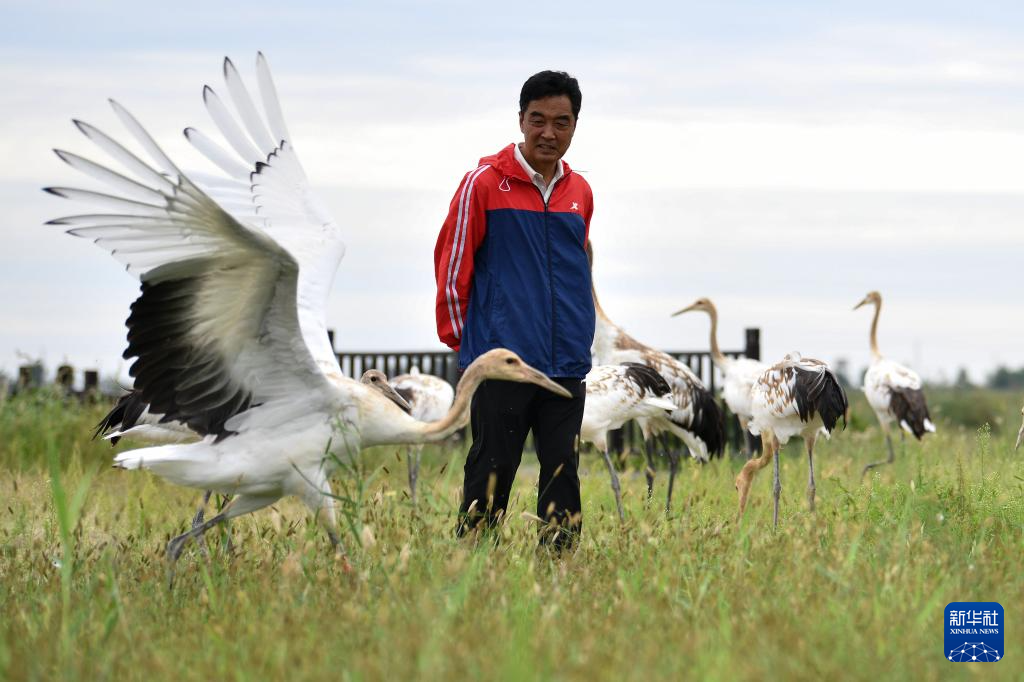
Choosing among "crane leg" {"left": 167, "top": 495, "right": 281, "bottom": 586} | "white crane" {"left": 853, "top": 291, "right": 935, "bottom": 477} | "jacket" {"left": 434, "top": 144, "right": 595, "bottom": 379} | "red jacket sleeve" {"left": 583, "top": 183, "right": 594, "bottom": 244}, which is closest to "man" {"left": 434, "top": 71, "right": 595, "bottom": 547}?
"jacket" {"left": 434, "top": 144, "right": 595, "bottom": 379}

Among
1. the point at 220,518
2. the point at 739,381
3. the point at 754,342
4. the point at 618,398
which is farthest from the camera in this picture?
the point at 754,342

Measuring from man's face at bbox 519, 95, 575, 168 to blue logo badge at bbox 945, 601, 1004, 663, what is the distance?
2.79m

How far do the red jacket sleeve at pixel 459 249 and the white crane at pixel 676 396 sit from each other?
5463mm

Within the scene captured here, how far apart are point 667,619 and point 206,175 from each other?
436cm

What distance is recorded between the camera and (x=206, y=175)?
7.69 metres

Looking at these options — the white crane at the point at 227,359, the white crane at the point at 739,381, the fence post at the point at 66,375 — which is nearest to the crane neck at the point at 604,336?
the white crane at the point at 739,381

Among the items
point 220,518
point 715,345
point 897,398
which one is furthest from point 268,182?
point 897,398

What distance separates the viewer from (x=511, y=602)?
495 centimetres

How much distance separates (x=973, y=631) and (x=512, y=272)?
2634 millimetres

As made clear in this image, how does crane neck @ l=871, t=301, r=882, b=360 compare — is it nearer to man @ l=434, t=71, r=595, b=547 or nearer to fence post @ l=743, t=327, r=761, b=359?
fence post @ l=743, t=327, r=761, b=359

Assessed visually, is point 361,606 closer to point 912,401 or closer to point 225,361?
point 225,361

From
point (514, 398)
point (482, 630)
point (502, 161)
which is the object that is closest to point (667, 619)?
point (482, 630)

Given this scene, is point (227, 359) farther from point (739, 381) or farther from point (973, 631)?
point (739, 381)

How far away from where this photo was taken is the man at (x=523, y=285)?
20.2ft
